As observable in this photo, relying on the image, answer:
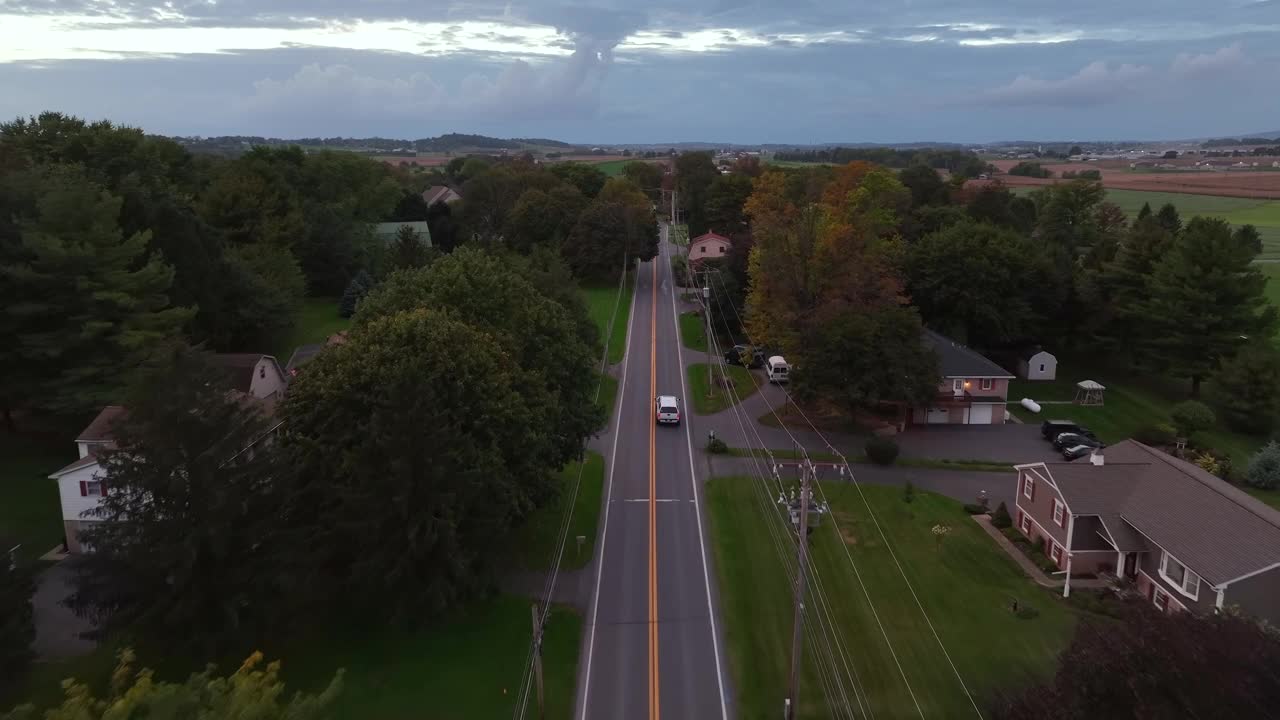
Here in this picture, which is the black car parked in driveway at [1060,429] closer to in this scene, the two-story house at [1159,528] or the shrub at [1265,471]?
the shrub at [1265,471]

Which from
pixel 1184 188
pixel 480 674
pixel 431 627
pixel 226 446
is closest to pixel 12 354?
pixel 226 446

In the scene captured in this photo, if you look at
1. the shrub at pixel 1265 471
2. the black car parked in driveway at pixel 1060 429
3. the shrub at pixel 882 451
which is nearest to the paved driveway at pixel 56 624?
the shrub at pixel 882 451

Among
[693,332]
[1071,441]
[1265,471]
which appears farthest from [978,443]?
[693,332]

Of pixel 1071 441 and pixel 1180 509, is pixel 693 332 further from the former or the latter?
pixel 1180 509

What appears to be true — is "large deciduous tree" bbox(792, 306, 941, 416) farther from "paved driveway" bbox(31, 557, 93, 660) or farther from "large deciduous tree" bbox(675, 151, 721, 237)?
"large deciduous tree" bbox(675, 151, 721, 237)

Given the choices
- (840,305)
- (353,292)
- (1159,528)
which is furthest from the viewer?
(353,292)

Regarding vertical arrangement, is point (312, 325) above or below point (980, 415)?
above
